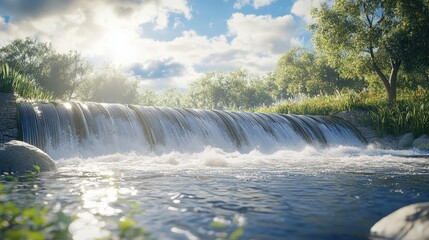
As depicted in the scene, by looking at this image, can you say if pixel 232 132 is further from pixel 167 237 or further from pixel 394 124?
pixel 167 237

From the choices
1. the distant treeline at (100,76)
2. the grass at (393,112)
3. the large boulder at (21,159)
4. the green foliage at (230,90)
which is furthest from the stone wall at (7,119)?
the green foliage at (230,90)

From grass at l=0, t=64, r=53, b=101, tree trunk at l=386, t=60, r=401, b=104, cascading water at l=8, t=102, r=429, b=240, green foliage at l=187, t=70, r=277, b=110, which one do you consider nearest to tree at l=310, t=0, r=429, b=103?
tree trunk at l=386, t=60, r=401, b=104

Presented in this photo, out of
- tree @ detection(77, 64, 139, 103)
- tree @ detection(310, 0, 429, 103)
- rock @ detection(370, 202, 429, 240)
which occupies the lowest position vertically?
rock @ detection(370, 202, 429, 240)

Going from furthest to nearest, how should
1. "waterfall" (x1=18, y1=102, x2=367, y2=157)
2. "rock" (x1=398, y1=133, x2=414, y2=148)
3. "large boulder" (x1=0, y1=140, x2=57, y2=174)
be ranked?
"rock" (x1=398, y1=133, x2=414, y2=148), "waterfall" (x1=18, y1=102, x2=367, y2=157), "large boulder" (x1=0, y1=140, x2=57, y2=174)

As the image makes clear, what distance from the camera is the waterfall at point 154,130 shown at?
1252 cm

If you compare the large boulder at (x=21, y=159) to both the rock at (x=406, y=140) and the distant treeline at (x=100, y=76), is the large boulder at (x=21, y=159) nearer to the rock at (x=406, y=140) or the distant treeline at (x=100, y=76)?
the rock at (x=406, y=140)

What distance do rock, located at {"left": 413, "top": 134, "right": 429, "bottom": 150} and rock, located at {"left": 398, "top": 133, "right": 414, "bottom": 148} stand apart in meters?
0.28

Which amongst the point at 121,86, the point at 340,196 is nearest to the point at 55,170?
the point at 340,196

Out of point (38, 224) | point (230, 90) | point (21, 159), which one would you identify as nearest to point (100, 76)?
point (230, 90)

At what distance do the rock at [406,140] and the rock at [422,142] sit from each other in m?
0.28

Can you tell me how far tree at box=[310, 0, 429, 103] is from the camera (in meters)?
23.6

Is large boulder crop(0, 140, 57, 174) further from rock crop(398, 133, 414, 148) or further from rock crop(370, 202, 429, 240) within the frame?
rock crop(398, 133, 414, 148)

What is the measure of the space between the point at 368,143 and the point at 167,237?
2093 cm

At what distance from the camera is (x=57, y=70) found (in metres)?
54.9
